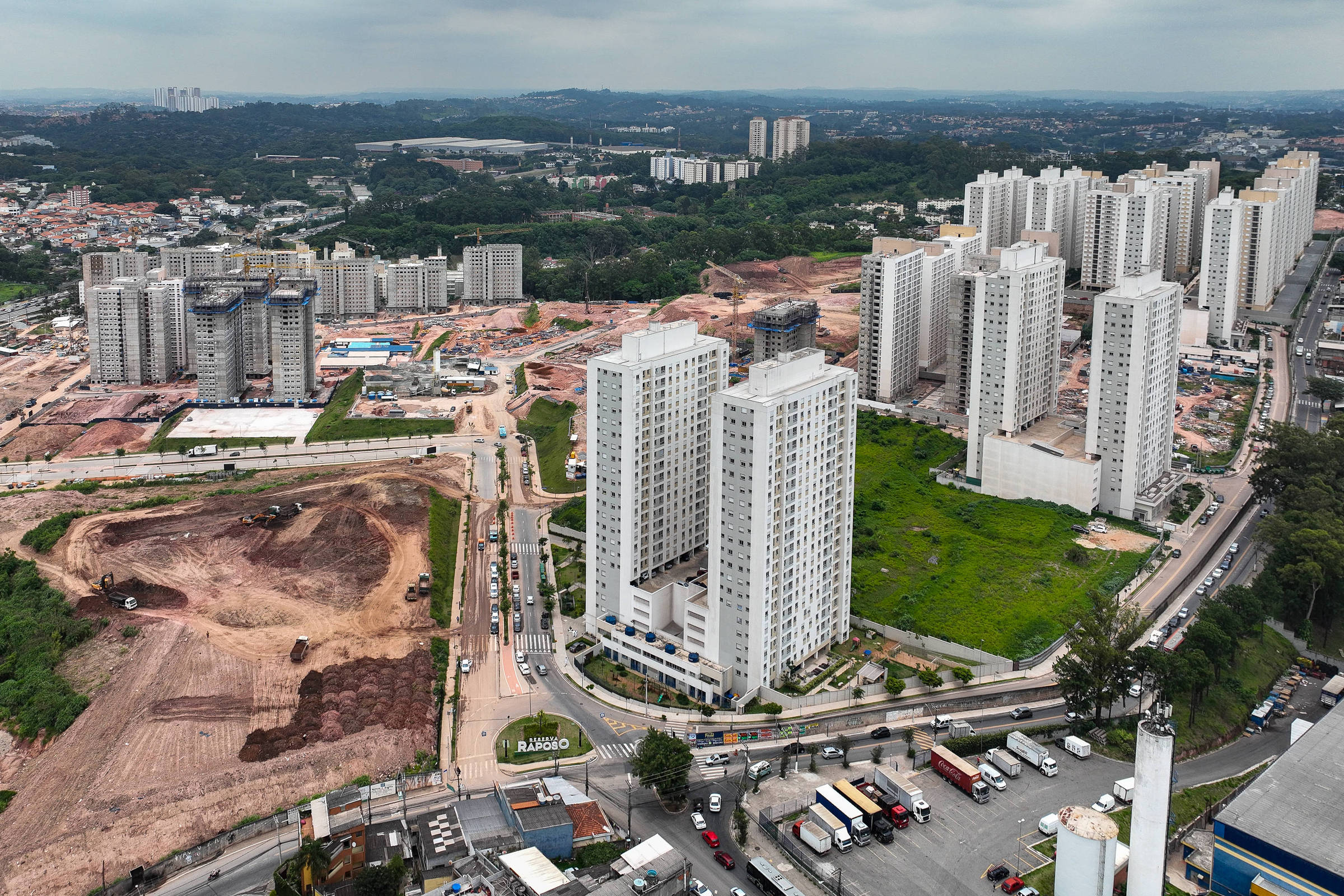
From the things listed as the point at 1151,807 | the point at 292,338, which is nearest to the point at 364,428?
the point at 292,338

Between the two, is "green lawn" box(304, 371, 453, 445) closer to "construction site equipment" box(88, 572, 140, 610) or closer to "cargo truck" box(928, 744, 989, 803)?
"construction site equipment" box(88, 572, 140, 610)

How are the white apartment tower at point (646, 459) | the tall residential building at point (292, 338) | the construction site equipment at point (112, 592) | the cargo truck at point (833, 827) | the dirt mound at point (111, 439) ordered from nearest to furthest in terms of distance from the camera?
the cargo truck at point (833, 827) < the white apartment tower at point (646, 459) < the construction site equipment at point (112, 592) < the dirt mound at point (111, 439) < the tall residential building at point (292, 338)

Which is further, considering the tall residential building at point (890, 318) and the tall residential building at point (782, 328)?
the tall residential building at point (890, 318)

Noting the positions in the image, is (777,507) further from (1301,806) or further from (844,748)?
(1301,806)

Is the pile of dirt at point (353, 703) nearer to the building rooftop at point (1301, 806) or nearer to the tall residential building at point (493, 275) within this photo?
the building rooftop at point (1301, 806)

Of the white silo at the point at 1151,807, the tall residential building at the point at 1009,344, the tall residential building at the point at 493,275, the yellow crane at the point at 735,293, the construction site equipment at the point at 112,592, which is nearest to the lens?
A: the white silo at the point at 1151,807

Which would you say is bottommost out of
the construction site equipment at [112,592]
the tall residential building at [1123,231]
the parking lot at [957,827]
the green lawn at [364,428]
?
the parking lot at [957,827]

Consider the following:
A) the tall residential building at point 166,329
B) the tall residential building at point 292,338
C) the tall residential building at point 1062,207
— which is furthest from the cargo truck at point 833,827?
the tall residential building at point 1062,207
